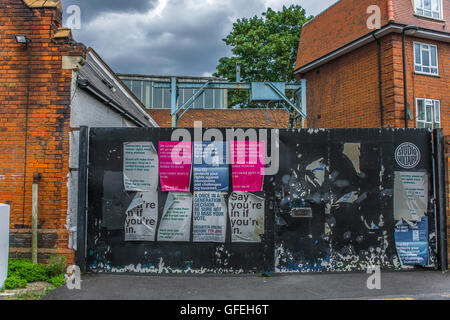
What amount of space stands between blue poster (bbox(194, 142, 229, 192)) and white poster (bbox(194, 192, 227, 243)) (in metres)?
0.15

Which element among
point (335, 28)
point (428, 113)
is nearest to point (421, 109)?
point (428, 113)

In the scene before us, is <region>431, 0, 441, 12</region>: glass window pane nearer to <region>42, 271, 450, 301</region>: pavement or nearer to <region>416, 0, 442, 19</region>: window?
<region>416, 0, 442, 19</region>: window

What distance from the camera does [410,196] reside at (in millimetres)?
6359

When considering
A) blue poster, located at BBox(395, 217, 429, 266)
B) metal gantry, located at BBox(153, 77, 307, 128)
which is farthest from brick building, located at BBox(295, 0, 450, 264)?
blue poster, located at BBox(395, 217, 429, 266)

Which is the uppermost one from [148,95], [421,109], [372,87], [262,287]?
[148,95]

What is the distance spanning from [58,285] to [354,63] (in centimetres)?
1589

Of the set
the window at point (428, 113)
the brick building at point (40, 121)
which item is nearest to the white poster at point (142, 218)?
the brick building at point (40, 121)

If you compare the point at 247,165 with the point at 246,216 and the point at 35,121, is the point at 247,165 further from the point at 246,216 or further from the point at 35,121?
the point at 35,121

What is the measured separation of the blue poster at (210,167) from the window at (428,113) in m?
12.4

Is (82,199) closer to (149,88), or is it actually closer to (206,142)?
(206,142)

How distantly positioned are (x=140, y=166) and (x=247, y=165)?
1944 mm

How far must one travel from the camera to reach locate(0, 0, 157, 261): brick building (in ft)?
19.1

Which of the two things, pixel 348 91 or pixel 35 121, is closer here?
pixel 35 121

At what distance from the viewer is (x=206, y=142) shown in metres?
6.13
